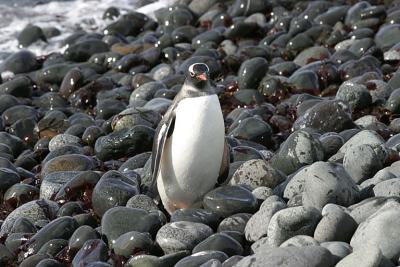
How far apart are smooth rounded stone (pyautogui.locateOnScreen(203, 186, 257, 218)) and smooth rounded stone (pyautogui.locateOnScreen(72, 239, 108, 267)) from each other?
791mm

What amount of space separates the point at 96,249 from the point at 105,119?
4111 mm

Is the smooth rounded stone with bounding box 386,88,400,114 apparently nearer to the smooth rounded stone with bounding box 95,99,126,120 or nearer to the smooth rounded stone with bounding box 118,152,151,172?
the smooth rounded stone with bounding box 118,152,151,172

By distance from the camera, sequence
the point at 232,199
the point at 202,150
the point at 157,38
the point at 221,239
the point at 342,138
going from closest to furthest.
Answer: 1. the point at 221,239
2. the point at 232,199
3. the point at 202,150
4. the point at 342,138
5. the point at 157,38

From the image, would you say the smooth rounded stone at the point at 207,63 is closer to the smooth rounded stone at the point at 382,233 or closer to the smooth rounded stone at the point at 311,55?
the smooth rounded stone at the point at 311,55

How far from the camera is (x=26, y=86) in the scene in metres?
11.7

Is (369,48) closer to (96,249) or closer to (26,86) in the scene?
(26,86)

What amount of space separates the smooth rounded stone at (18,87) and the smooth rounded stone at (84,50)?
4.06ft

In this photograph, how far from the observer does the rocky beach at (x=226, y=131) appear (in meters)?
5.79

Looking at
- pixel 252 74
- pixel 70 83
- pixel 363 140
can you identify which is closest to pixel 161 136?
pixel 363 140

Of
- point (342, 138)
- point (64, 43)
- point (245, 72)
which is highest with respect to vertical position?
point (342, 138)

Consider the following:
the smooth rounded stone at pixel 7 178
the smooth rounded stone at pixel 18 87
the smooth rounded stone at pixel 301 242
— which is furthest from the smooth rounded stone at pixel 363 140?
the smooth rounded stone at pixel 18 87

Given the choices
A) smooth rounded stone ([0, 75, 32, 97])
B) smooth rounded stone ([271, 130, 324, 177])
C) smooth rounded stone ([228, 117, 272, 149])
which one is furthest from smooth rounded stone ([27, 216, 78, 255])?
smooth rounded stone ([0, 75, 32, 97])

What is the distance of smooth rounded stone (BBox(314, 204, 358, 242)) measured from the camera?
5.45 meters

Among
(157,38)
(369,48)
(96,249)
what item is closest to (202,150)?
(96,249)
